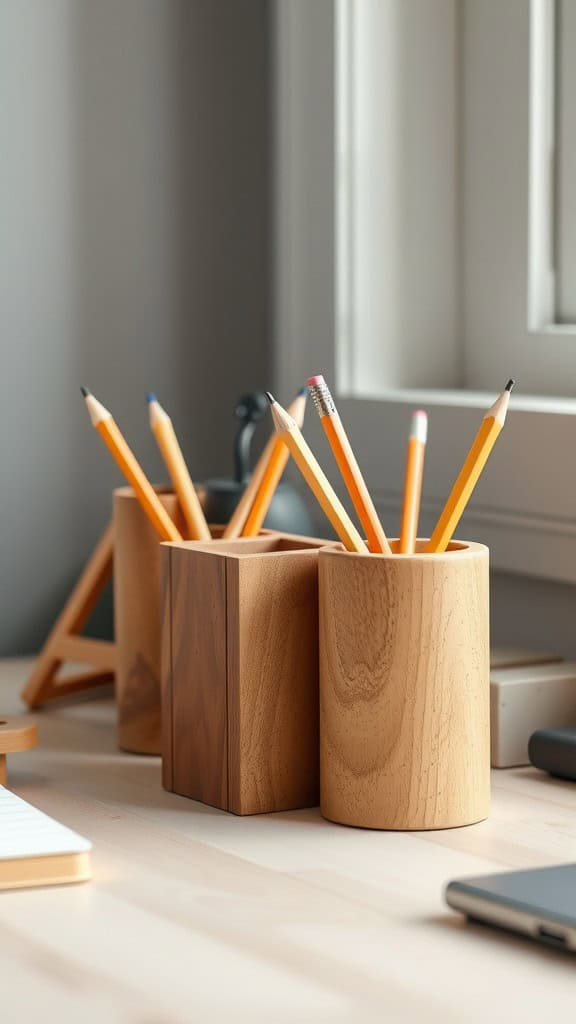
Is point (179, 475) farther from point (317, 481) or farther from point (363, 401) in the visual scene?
point (363, 401)

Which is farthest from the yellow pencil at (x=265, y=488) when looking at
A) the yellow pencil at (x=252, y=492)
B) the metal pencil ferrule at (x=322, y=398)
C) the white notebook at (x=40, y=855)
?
the white notebook at (x=40, y=855)

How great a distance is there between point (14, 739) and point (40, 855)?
0.47 ft

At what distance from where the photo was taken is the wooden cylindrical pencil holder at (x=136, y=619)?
32.3 inches

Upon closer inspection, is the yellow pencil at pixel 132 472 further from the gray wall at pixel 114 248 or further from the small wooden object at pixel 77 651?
the gray wall at pixel 114 248

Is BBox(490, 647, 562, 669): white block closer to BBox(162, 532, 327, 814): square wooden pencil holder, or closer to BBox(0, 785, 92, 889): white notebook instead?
BBox(162, 532, 327, 814): square wooden pencil holder

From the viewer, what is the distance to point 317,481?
0.70 m

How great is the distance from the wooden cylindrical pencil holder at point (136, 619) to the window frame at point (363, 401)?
217mm

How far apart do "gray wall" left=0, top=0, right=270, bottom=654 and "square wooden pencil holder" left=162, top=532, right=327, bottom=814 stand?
379 mm

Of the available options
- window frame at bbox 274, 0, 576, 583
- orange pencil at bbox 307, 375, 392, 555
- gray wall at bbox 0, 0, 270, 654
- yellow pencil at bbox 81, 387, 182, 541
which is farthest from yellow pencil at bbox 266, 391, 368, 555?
gray wall at bbox 0, 0, 270, 654

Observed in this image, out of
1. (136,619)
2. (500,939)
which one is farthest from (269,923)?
(136,619)

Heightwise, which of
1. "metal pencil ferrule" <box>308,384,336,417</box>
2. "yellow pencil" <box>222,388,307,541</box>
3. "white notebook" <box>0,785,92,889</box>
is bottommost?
"white notebook" <box>0,785,92,889</box>

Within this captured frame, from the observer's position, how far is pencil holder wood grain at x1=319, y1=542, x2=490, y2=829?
0.66 metres

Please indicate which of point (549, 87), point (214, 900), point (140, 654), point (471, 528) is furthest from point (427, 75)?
point (214, 900)

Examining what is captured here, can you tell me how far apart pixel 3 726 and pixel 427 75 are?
593 millimetres
